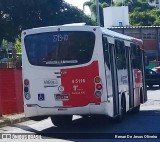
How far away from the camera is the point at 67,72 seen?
13359 millimetres

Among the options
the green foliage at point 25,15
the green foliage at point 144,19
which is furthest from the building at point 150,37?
the green foliage at point 144,19

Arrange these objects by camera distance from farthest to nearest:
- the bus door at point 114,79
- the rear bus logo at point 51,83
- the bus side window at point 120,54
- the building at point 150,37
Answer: the building at point 150,37 → the bus side window at point 120,54 → the bus door at point 114,79 → the rear bus logo at point 51,83

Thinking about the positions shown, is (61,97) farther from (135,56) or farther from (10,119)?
(135,56)

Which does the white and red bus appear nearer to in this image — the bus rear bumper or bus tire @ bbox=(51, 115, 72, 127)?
the bus rear bumper

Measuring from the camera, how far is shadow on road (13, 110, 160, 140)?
41.7ft

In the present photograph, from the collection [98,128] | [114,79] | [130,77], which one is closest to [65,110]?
[98,128]

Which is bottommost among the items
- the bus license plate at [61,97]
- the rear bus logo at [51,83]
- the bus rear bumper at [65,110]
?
the bus rear bumper at [65,110]

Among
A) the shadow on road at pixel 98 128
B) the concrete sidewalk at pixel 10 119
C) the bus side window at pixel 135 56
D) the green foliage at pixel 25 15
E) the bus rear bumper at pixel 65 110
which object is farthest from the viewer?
the green foliage at pixel 25 15

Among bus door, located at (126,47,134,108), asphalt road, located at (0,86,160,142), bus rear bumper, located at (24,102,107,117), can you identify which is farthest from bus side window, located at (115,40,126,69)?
bus rear bumper, located at (24,102,107,117)

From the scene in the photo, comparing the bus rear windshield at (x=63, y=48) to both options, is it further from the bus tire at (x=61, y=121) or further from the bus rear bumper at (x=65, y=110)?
the bus tire at (x=61, y=121)

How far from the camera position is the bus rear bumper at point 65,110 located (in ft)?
42.8

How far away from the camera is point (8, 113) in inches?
734

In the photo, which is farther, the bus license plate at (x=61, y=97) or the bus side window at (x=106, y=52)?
the bus side window at (x=106, y=52)

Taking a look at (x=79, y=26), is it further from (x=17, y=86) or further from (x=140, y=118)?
(x=17, y=86)
